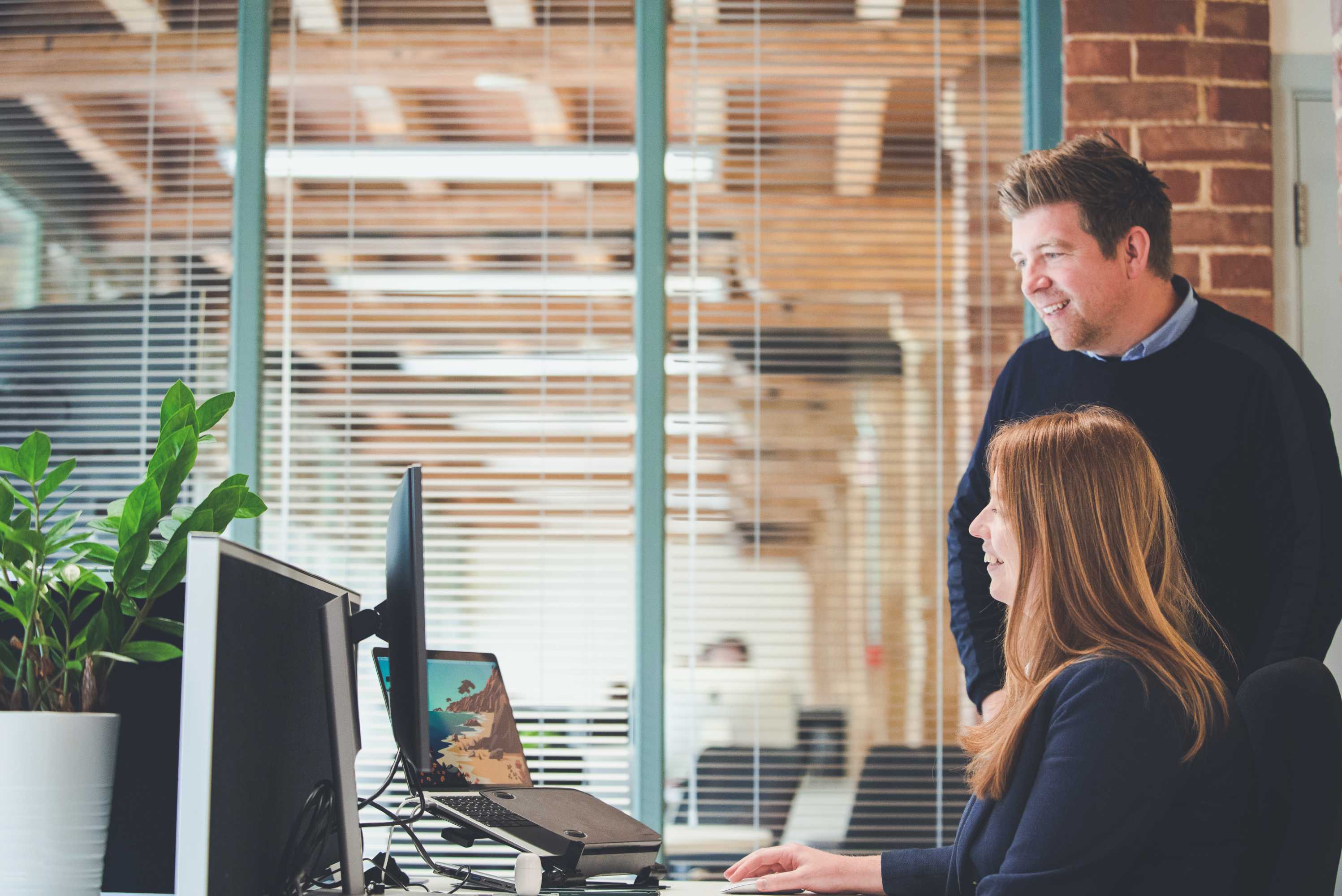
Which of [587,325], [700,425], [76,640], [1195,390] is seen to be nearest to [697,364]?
[700,425]

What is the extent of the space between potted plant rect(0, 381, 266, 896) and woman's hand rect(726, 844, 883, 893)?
0.79 meters

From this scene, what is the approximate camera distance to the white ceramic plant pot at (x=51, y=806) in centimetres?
140

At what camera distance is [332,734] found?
4.46 feet

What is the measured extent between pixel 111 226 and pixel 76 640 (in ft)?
5.90

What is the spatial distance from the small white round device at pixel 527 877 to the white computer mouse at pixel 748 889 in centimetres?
26

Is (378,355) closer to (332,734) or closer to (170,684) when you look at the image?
(170,684)

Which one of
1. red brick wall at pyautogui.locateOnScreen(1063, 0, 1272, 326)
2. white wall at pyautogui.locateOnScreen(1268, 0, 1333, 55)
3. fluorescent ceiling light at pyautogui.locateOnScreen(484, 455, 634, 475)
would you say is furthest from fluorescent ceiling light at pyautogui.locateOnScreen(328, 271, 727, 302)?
white wall at pyautogui.locateOnScreen(1268, 0, 1333, 55)

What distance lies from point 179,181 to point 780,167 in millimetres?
1472

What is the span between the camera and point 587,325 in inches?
114

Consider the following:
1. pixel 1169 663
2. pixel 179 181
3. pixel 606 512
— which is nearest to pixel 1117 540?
pixel 1169 663

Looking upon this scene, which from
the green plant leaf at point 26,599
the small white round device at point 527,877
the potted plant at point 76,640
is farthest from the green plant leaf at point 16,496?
the small white round device at point 527,877

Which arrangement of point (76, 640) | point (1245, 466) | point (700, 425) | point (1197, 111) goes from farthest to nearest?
point (700, 425)
point (1197, 111)
point (1245, 466)
point (76, 640)

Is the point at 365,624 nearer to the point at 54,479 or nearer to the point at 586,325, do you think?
the point at 54,479

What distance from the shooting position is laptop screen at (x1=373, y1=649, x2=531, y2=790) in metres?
1.77
